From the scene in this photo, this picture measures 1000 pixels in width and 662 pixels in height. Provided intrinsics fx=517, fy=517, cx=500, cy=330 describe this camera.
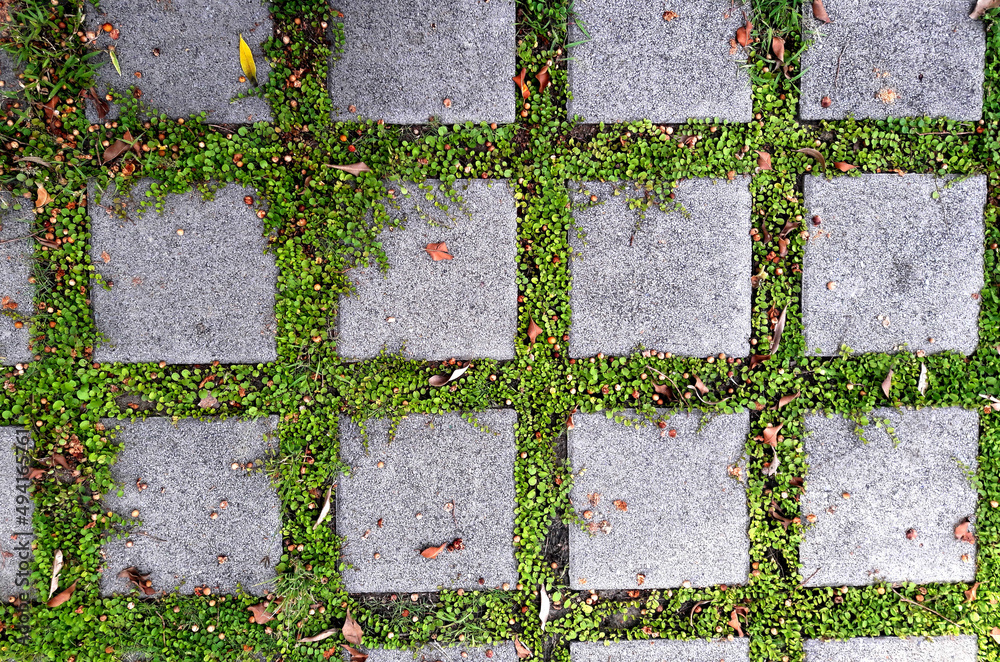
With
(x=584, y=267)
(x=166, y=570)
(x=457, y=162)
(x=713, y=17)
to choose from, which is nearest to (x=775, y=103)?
(x=713, y=17)

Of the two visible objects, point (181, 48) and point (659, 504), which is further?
point (659, 504)

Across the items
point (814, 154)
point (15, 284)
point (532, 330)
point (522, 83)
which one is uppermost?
point (522, 83)

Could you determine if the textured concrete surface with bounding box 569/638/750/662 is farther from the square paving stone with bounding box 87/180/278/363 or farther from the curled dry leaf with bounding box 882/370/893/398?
the square paving stone with bounding box 87/180/278/363

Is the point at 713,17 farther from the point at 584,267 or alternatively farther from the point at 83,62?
the point at 83,62

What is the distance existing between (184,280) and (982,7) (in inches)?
152

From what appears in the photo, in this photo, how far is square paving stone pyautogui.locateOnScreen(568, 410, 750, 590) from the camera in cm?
243

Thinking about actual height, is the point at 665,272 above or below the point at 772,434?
above

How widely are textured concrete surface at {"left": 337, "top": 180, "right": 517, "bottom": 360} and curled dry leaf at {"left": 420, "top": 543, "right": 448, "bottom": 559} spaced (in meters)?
0.89

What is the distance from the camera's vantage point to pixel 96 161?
7.64ft

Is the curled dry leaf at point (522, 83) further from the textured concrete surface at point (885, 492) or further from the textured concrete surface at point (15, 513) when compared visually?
the textured concrete surface at point (15, 513)

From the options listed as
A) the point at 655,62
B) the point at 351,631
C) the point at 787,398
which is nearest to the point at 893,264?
the point at 787,398

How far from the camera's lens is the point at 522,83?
2.35 metres

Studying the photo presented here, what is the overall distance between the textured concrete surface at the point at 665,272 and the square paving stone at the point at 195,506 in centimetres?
159

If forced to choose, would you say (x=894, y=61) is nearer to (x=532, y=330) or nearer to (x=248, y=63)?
(x=532, y=330)
